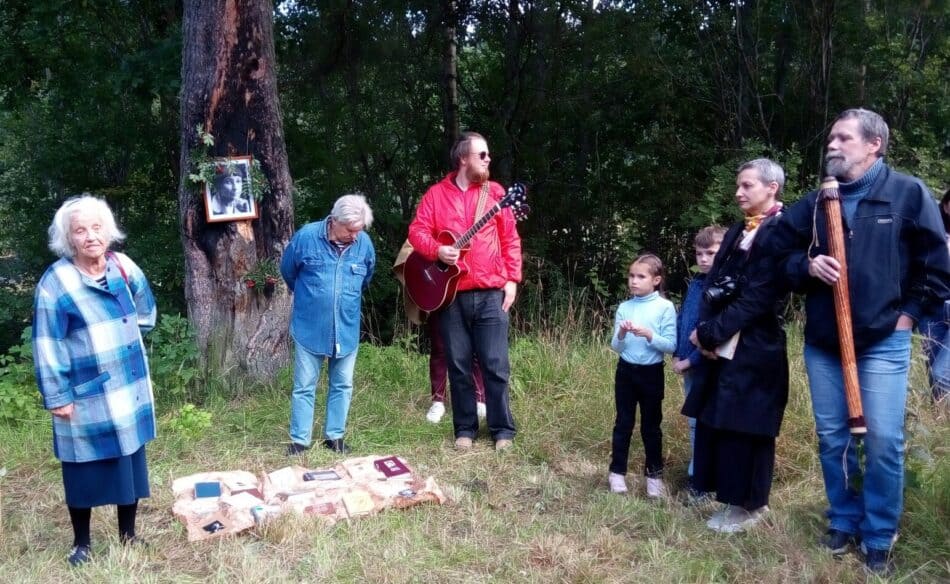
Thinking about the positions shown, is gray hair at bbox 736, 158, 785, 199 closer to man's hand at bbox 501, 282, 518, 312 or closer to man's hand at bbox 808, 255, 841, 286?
man's hand at bbox 808, 255, 841, 286

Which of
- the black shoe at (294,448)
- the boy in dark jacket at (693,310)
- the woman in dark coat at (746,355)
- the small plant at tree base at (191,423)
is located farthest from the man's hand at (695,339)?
the small plant at tree base at (191,423)

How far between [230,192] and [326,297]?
1881mm

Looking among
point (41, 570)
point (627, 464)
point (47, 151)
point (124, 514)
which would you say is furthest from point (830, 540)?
point (47, 151)

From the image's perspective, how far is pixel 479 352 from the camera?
16.8 ft

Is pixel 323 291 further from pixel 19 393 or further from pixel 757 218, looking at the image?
pixel 19 393

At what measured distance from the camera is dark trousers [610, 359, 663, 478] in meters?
4.29

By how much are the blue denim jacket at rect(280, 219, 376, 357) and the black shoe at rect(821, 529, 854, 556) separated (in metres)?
2.74

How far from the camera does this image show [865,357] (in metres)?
3.33

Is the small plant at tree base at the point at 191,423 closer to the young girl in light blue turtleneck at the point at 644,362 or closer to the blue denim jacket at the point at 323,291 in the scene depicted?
the blue denim jacket at the point at 323,291

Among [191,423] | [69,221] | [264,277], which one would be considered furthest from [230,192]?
[69,221]

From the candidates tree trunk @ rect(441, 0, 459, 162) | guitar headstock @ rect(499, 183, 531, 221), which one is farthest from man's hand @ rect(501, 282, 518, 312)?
tree trunk @ rect(441, 0, 459, 162)

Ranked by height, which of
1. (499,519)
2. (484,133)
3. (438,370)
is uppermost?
(484,133)

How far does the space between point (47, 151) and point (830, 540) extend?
10381 mm

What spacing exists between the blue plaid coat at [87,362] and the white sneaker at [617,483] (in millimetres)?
2369
